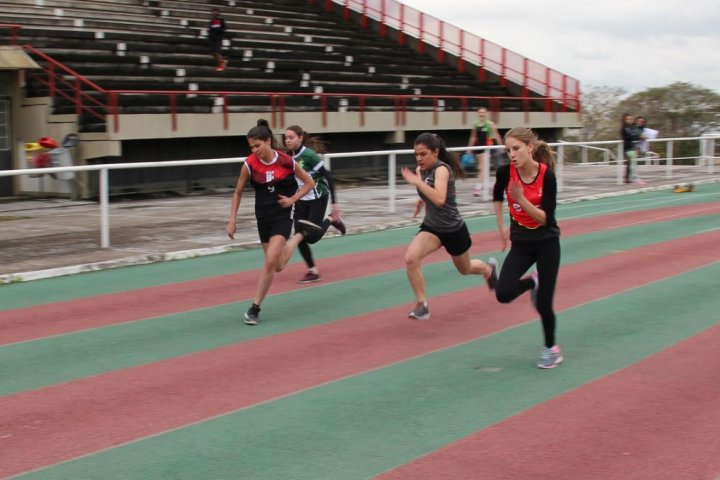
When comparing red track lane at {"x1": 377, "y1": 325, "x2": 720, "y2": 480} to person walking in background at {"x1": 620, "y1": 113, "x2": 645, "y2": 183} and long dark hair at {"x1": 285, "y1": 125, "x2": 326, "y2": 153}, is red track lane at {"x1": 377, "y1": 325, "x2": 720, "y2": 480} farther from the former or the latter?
person walking in background at {"x1": 620, "y1": 113, "x2": 645, "y2": 183}

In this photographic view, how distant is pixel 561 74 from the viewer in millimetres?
40062

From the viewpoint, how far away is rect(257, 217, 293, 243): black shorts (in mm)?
9180

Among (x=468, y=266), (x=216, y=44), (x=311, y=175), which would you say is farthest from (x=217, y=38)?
(x=468, y=266)

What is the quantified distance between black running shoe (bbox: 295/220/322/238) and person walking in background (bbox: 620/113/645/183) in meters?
16.5

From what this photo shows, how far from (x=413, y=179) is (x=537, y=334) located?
5.97 ft

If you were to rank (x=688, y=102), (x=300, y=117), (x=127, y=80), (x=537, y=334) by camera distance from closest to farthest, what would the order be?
(x=537, y=334), (x=127, y=80), (x=300, y=117), (x=688, y=102)

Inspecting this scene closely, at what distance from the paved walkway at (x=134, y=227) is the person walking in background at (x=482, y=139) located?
0.71m

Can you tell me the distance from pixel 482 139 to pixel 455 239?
13685 millimetres

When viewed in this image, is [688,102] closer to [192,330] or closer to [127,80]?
[127,80]

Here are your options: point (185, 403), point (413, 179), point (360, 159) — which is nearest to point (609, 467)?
point (185, 403)

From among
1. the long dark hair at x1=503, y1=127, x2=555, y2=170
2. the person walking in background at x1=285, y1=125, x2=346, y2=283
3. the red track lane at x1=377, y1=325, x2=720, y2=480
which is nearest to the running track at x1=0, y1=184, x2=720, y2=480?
the red track lane at x1=377, y1=325, x2=720, y2=480

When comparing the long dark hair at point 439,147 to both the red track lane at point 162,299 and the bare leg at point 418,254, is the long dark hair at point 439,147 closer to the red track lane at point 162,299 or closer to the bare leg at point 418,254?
the bare leg at point 418,254

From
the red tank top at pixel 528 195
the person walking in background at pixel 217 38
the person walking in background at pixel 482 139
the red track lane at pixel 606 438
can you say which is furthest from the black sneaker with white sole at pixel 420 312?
the person walking in background at pixel 217 38

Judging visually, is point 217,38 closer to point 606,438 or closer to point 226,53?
point 226,53
